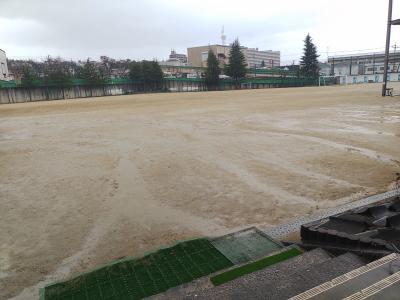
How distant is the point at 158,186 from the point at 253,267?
3.51 metres

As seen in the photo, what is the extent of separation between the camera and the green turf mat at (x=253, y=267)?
110 inches

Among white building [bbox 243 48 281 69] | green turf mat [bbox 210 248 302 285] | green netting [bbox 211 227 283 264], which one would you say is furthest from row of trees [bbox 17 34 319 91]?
white building [bbox 243 48 281 69]

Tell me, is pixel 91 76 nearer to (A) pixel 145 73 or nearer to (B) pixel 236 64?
(A) pixel 145 73

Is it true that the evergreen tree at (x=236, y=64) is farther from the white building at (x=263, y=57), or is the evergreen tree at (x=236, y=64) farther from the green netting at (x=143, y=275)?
the white building at (x=263, y=57)

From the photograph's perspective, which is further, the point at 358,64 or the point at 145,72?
the point at 358,64

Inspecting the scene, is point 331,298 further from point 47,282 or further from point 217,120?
point 217,120

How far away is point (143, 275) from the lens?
10.3 ft

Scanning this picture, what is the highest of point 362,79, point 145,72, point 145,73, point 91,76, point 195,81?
point 145,72

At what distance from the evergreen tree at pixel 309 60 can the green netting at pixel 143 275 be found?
6595 centimetres

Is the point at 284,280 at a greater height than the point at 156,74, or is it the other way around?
the point at 156,74

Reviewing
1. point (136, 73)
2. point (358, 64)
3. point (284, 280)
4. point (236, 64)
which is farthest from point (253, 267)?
point (358, 64)

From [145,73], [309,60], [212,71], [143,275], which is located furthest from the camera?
[309,60]

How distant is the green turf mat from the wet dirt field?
1238 mm

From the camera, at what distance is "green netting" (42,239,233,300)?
2.93m
